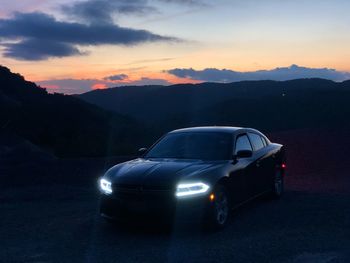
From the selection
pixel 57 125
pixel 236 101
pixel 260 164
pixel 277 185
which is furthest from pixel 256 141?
pixel 236 101

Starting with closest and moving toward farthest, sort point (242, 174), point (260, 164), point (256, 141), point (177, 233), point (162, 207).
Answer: point (162, 207) → point (177, 233) → point (242, 174) → point (260, 164) → point (256, 141)

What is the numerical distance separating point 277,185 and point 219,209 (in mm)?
3124

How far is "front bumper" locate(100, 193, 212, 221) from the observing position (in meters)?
8.05

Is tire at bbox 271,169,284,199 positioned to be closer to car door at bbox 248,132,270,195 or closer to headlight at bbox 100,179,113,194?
car door at bbox 248,132,270,195

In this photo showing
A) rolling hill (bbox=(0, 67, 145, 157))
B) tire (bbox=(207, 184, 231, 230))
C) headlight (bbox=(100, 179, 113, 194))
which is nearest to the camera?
tire (bbox=(207, 184, 231, 230))

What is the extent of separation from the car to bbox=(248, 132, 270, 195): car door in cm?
2

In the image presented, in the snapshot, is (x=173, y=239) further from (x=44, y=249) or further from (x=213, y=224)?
(x=44, y=249)

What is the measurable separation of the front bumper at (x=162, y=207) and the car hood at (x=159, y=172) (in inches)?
7.4

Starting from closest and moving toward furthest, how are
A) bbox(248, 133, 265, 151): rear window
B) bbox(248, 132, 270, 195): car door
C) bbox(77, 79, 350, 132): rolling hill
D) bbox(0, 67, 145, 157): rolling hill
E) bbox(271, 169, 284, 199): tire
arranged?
1. bbox(248, 132, 270, 195): car door
2. bbox(248, 133, 265, 151): rear window
3. bbox(271, 169, 284, 199): tire
4. bbox(0, 67, 145, 157): rolling hill
5. bbox(77, 79, 350, 132): rolling hill

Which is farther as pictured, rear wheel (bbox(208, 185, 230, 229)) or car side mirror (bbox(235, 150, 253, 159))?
car side mirror (bbox(235, 150, 253, 159))

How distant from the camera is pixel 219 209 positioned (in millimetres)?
8508

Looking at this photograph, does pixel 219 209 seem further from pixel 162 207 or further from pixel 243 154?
pixel 243 154

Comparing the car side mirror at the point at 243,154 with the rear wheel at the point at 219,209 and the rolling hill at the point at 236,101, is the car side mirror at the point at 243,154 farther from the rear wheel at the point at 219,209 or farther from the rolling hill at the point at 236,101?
the rolling hill at the point at 236,101

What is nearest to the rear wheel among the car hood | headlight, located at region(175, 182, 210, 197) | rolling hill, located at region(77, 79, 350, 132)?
headlight, located at region(175, 182, 210, 197)
